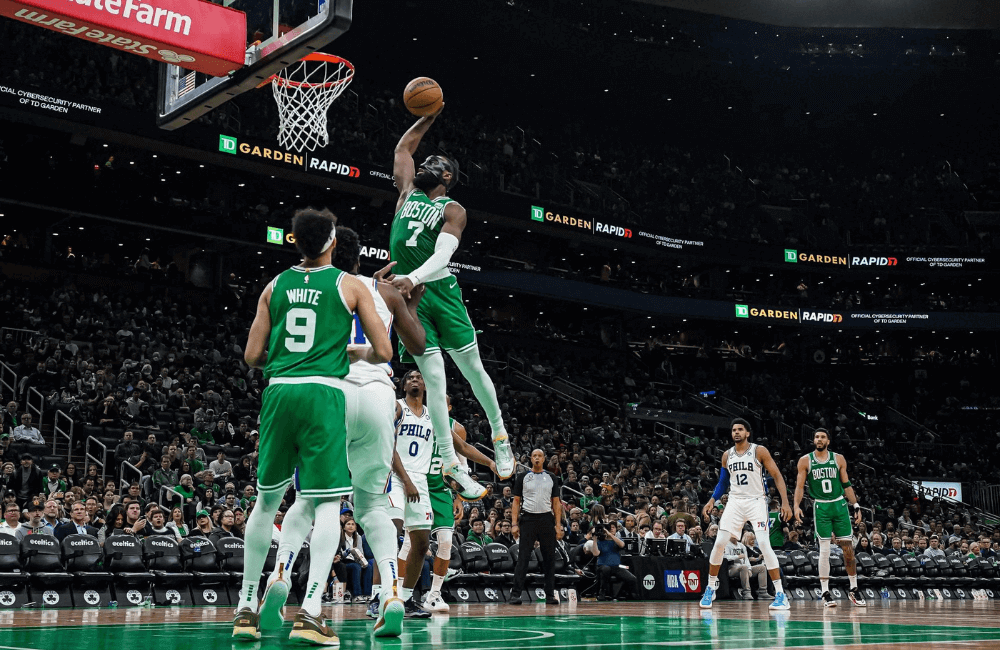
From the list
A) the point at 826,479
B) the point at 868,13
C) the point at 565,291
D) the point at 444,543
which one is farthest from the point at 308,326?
the point at 868,13

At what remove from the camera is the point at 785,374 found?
45.4 meters

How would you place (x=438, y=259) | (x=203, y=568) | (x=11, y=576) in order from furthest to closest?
(x=203, y=568), (x=11, y=576), (x=438, y=259)

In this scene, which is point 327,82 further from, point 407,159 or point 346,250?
point 346,250

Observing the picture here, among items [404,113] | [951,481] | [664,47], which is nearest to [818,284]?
[951,481]

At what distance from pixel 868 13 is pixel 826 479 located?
29950mm

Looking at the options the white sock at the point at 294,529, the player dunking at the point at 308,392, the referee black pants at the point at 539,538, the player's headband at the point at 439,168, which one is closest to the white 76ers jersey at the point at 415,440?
the player's headband at the point at 439,168

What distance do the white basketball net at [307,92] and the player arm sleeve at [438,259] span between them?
24.6 feet

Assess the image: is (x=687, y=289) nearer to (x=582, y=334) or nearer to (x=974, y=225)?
(x=582, y=334)

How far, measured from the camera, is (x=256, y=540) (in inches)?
224

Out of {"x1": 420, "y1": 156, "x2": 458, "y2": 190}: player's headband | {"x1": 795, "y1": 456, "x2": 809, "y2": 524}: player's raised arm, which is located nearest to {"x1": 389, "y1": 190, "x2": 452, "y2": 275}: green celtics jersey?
{"x1": 420, "y1": 156, "x2": 458, "y2": 190}: player's headband

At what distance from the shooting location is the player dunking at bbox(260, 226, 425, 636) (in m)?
5.87

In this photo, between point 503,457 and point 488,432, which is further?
point 488,432

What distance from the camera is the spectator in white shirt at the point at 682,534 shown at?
17938mm

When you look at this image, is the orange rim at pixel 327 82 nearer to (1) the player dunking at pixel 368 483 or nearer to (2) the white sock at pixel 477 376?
(2) the white sock at pixel 477 376
